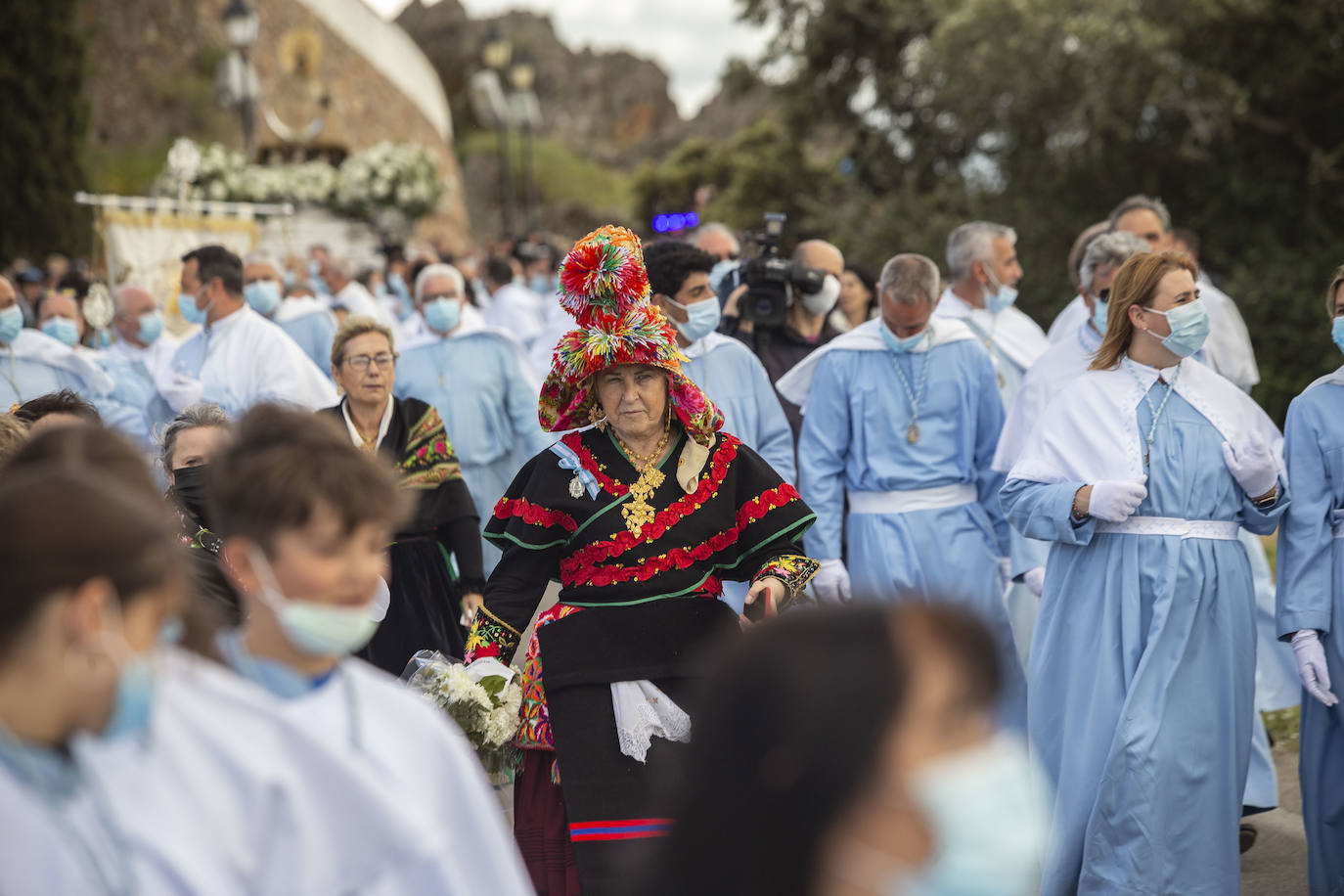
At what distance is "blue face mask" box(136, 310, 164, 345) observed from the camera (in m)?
9.16

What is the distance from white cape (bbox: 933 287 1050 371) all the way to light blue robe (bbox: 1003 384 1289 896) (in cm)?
255

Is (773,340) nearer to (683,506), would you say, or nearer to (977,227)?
(977,227)

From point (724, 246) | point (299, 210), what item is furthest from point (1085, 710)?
point (299, 210)

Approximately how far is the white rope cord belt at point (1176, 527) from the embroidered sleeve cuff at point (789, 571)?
1.22 metres

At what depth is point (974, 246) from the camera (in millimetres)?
7316

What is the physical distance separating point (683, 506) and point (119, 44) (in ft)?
103

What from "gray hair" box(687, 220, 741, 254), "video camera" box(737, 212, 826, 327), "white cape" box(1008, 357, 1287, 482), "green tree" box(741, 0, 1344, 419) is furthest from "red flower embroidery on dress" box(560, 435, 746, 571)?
"green tree" box(741, 0, 1344, 419)

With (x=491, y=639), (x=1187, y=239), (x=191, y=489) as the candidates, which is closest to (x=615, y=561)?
(x=491, y=639)

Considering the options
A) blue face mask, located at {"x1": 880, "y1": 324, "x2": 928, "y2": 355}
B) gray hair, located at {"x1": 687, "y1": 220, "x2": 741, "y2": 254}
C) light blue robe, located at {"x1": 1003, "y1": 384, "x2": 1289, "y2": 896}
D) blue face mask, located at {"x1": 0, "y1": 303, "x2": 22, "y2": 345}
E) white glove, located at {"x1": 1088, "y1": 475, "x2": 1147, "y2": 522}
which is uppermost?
gray hair, located at {"x1": 687, "y1": 220, "x2": 741, "y2": 254}

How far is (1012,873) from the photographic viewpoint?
1.67 meters

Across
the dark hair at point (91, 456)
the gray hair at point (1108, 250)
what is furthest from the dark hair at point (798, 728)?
A: the gray hair at point (1108, 250)

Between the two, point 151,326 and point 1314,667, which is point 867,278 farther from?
point 151,326

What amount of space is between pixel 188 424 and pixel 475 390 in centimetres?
376

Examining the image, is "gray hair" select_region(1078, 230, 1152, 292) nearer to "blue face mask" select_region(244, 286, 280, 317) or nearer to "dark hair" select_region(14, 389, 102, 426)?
"dark hair" select_region(14, 389, 102, 426)
